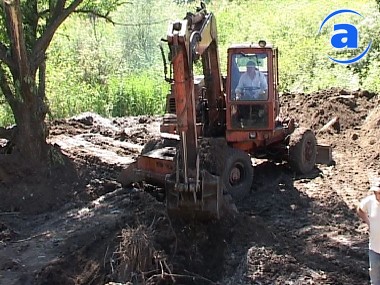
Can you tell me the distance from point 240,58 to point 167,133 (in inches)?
69.5

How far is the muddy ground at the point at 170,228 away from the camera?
7141mm

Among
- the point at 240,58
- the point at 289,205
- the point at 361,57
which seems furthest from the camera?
the point at 361,57

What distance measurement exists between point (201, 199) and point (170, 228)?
20.3 inches

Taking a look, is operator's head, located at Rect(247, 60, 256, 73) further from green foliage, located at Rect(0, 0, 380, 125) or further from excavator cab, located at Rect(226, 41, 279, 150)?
green foliage, located at Rect(0, 0, 380, 125)

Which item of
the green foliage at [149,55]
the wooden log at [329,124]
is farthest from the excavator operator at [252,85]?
the wooden log at [329,124]

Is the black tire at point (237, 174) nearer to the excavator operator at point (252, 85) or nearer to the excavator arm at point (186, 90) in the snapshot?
the excavator operator at point (252, 85)

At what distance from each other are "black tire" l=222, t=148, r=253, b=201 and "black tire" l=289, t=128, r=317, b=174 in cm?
145

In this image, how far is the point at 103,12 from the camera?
42.3 feet

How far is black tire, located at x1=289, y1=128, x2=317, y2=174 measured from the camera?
11.3 m

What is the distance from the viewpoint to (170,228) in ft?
25.6

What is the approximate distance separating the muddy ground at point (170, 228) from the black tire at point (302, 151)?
20 cm

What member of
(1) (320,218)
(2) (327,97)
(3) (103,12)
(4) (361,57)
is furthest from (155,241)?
(4) (361,57)

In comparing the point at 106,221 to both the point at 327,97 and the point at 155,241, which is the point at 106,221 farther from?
the point at 327,97

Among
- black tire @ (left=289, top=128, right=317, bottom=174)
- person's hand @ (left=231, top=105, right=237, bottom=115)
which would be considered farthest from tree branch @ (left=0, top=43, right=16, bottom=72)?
black tire @ (left=289, top=128, right=317, bottom=174)
